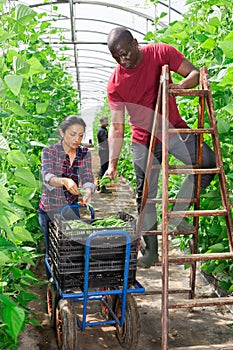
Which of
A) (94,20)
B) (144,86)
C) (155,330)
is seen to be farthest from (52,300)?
(94,20)

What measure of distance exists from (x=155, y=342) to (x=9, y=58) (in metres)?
1.82

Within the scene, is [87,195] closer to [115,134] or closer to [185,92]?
[115,134]

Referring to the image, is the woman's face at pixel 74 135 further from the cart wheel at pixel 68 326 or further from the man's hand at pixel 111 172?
the cart wheel at pixel 68 326

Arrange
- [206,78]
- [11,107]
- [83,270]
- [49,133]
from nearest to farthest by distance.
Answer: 1. [11,107]
2. [83,270]
3. [206,78]
4. [49,133]

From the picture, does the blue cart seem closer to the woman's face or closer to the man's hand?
the man's hand

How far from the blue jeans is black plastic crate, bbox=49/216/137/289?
2.19 feet

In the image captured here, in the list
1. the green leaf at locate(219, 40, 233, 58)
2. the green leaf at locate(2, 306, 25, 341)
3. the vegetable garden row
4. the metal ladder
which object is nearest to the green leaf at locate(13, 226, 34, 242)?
the vegetable garden row

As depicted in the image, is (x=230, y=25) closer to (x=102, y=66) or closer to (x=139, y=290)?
(x=139, y=290)

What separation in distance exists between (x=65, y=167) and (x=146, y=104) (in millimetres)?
678

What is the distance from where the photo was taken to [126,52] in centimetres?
290

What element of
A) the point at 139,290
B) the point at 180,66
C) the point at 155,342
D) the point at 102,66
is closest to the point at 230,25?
the point at 180,66

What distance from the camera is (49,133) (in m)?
4.62

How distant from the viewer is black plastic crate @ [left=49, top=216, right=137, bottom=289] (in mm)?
2652

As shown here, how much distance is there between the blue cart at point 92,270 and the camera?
264 cm
